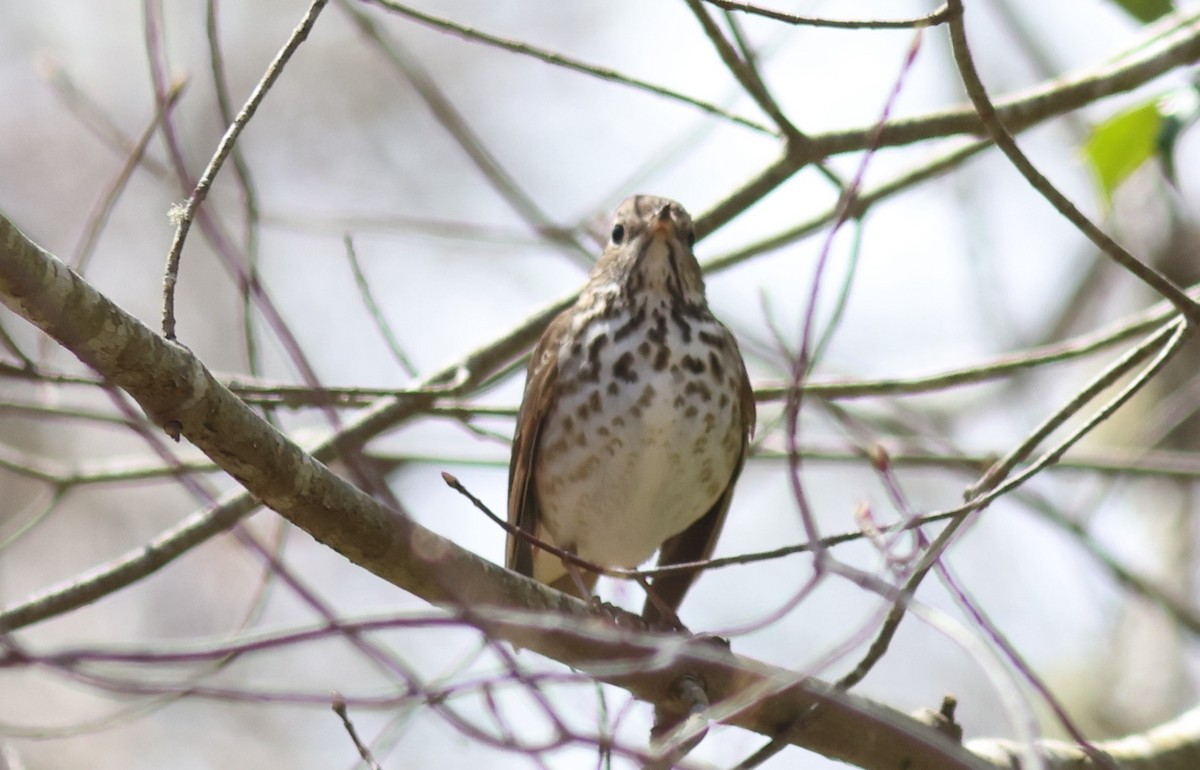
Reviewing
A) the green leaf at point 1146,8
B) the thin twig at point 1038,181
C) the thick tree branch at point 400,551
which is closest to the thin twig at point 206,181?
the thick tree branch at point 400,551

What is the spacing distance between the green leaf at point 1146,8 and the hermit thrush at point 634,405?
1.54m

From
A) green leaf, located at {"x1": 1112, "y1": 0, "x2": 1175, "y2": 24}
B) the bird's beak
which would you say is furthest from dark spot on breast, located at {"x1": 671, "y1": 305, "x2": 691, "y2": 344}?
green leaf, located at {"x1": 1112, "y1": 0, "x2": 1175, "y2": 24}

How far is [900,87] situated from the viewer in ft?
9.50

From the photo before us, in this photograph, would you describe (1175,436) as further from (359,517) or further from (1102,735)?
(359,517)

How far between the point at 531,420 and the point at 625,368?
430mm

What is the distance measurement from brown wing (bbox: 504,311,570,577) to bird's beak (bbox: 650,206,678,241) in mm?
444

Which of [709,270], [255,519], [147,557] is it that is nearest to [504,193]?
[709,270]

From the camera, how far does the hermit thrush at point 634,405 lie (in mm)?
4867

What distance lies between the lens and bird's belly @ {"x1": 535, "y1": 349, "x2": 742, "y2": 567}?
4848 millimetres

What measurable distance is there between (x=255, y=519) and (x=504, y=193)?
140 inches

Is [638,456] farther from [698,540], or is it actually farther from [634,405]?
[698,540]

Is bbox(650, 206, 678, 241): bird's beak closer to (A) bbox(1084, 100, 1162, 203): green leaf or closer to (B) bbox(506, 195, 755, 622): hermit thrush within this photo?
(B) bbox(506, 195, 755, 622): hermit thrush

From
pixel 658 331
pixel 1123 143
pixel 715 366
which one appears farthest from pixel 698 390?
pixel 1123 143

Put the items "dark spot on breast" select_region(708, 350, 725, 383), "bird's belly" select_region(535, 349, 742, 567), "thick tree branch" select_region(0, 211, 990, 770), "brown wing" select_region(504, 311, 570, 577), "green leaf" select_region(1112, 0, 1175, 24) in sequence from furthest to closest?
"brown wing" select_region(504, 311, 570, 577) → "dark spot on breast" select_region(708, 350, 725, 383) → "bird's belly" select_region(535, 349, 742, 567) → "green leaf" select_region(1112, 0, 1175, 24) → "thick tree branch" select_region(0, 211, 990, 770)
